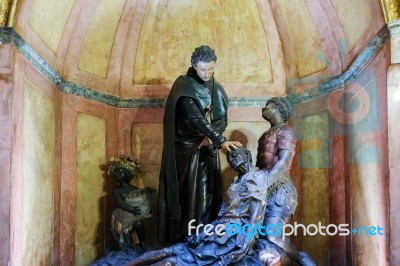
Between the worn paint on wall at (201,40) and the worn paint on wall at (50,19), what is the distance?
1.11 meters

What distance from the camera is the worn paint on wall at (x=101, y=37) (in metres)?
6.38

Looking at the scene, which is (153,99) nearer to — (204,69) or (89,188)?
(89,188)

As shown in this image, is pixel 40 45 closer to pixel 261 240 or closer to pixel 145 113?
pixel 145 113

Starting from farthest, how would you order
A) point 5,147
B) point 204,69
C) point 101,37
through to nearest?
point 101,37 → point 204,69 → point 5,147

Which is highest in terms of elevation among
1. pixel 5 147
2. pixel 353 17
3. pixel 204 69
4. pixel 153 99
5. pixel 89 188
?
pixel 353 17

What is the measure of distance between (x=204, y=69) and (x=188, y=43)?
4.87ft

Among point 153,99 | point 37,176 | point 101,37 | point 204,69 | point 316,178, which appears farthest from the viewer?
point 153,99

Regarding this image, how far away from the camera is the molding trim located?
4820 mm

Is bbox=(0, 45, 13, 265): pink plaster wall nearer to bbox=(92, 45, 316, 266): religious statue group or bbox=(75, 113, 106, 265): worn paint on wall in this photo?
bbox=(92, 45, 316, 266): religious statue group

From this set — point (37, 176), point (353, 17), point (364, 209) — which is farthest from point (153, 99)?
point (364, 209)

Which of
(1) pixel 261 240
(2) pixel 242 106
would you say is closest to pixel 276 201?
(1) pixel 261 240

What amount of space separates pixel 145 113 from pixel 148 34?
823mm

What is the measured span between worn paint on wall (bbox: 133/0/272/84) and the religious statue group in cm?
126

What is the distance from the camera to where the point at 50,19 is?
565cm
